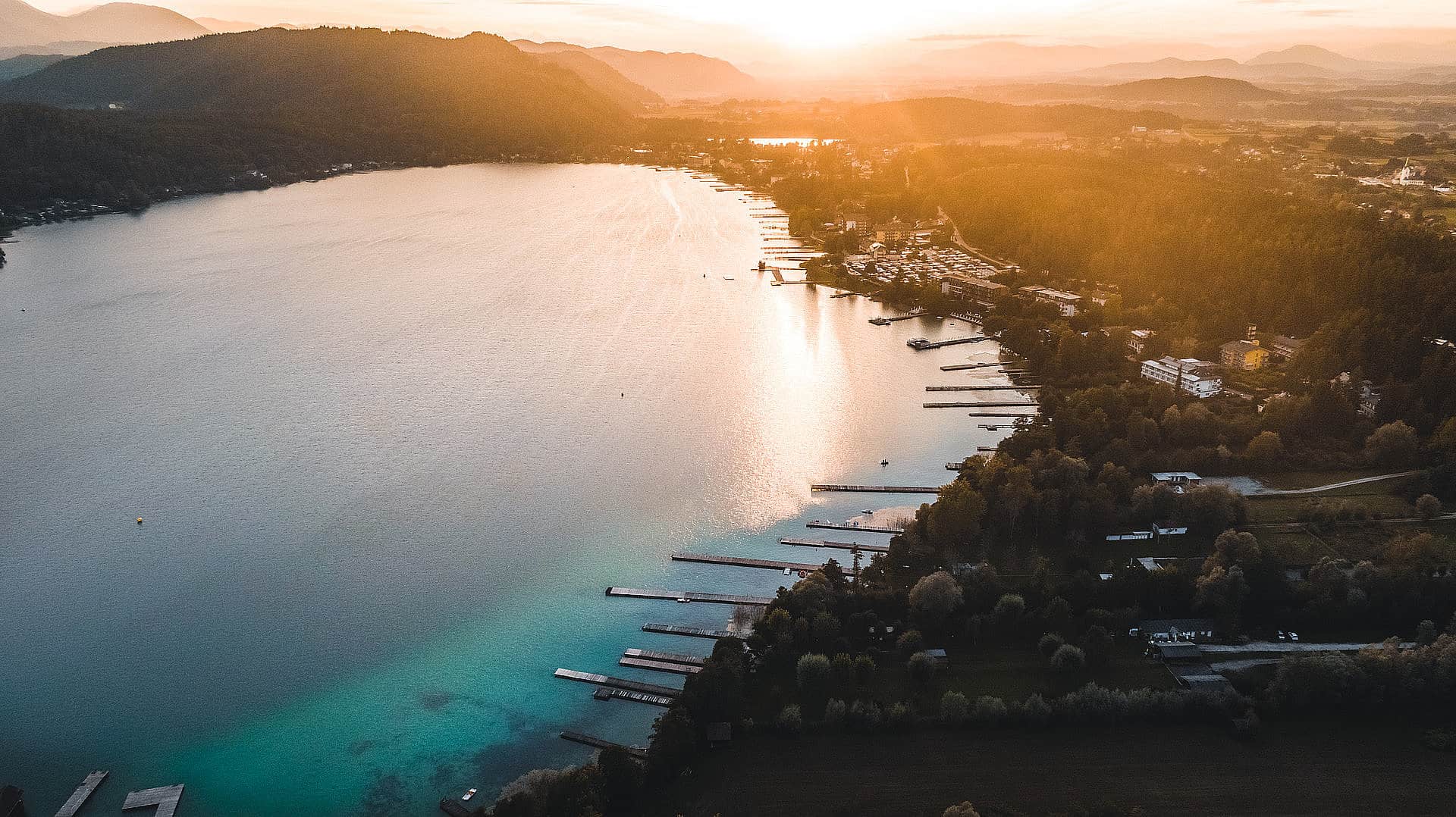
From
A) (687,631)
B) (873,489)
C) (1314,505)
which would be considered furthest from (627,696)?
(1314,505)

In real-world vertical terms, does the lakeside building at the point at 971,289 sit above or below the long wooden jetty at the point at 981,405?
above

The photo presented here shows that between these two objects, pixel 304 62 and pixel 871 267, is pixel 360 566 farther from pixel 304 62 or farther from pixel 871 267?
pixel 304 62

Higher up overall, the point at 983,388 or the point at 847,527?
the point at 983,388

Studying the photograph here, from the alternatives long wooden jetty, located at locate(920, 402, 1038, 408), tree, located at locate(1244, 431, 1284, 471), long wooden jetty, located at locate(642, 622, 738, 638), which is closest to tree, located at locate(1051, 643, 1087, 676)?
long wooden jetty, located at locate(642, 622, 738, 638)

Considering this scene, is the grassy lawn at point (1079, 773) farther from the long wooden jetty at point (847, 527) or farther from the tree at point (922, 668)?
the long wooden jetty at point (847, 527)

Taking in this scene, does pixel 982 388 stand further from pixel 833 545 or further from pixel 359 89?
pixel 359 89

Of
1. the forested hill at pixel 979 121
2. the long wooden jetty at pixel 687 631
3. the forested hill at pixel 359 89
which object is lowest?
the long wooden jetty at pixel 687 631

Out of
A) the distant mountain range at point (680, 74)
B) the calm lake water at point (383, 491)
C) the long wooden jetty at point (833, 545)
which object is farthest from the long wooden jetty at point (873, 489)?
the distant mountain range at point (680, 74)
